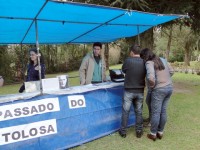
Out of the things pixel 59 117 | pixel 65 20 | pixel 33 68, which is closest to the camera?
pixel 59 117

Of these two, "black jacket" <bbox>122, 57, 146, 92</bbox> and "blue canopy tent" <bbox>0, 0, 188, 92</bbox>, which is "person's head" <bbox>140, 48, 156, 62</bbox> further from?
"blue canopy tent" <bbox>0, 0, 188, 92</bbox>

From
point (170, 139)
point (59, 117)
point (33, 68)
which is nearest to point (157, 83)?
point (170, 139)

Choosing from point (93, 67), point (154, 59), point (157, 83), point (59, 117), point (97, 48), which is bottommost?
point (59, 117)

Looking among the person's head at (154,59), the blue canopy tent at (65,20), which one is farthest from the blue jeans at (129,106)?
the blue canopy tent at (65,20)

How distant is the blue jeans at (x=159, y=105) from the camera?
489cm

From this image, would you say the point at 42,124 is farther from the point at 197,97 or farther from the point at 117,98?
the point at 197,97

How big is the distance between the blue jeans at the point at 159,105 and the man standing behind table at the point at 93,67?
4.74ft

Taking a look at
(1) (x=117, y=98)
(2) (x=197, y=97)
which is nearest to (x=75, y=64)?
(2) (x=197, y=97)

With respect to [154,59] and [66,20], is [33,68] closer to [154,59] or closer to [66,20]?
[66,20]

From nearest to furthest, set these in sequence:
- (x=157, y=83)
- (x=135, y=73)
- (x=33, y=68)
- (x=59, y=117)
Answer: (x=59, y=117), (x=157, y=83), (x=135, y=73), (x=33, y=68)

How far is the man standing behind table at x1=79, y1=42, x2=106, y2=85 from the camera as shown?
5.82 meters

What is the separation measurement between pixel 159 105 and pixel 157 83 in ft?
1.31

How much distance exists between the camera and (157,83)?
4.88 metres

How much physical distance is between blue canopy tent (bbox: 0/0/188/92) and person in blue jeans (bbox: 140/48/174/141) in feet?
2.87
